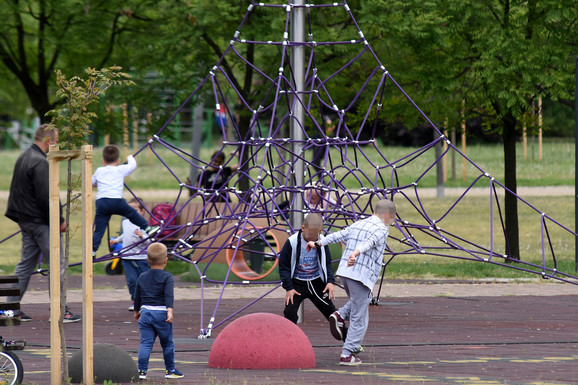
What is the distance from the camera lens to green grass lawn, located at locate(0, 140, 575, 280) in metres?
18.1

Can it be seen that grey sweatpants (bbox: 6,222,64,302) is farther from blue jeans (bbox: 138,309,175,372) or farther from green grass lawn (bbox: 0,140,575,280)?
blue jeans (bbox: 138,309,175,372)

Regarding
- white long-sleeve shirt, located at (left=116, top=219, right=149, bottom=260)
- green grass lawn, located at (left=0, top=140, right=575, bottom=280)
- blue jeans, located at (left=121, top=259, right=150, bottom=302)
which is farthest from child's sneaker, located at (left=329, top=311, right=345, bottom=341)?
blue jeans, located at (left=121, top=259, right=150, bottom=302)

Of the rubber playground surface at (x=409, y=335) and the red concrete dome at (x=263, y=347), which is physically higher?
the red concrete dome at (x=263, y=347)

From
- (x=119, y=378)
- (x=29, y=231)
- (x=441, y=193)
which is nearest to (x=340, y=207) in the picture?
(x=29, y=231)

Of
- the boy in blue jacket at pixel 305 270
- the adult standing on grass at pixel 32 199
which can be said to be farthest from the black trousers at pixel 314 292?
the adult standing on grass at pixel 32 199

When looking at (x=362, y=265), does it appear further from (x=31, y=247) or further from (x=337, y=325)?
(x=31, y=247)

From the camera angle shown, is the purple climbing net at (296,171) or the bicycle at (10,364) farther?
the purple climbing net at (296,171)

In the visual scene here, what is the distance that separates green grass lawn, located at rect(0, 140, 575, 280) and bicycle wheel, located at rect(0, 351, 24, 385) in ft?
5.81

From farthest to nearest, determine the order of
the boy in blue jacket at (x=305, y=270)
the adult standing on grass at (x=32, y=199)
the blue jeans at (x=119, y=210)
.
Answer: the blue jeans at (x=119, y=210)
the adult standing on grass at (x=32, y=199)
the boy in blue jacket at (x=305, y=270)

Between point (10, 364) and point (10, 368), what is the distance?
3 centimetres

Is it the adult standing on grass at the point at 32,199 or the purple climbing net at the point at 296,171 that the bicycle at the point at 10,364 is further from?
the adult standing on grass at the point at 32,199

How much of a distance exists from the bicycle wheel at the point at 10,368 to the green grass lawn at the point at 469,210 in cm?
177

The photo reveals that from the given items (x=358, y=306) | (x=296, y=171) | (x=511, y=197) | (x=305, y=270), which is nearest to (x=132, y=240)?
(x=296, y=171)

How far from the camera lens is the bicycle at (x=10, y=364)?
7227mm
